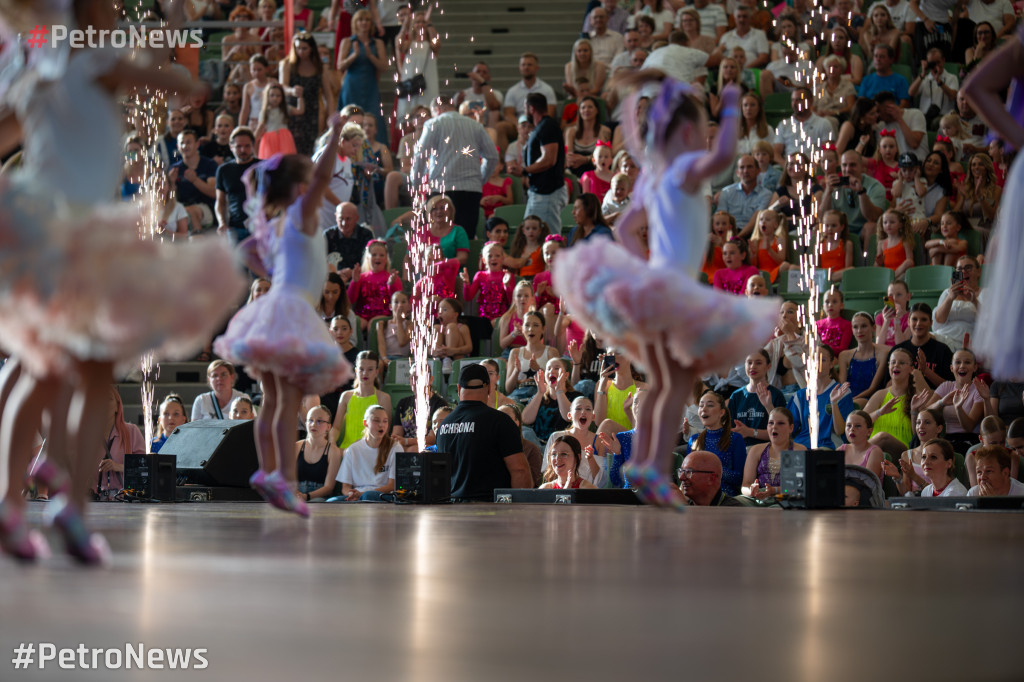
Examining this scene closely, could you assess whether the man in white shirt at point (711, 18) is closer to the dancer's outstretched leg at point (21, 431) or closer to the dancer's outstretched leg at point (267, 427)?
the dancer's outstretched leg at point (267, 427)

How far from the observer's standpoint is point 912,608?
107 inches

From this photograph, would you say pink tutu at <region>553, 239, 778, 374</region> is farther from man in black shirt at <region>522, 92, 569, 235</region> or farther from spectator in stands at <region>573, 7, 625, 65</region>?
spectator in stands at <region>573, 7, 625, 65</region>

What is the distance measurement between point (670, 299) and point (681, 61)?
8.70 meters

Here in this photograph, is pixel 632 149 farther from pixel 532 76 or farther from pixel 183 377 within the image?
pixel 532 76

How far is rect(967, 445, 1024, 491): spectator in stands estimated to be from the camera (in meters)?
7.18

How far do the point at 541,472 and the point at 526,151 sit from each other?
4.44 metres

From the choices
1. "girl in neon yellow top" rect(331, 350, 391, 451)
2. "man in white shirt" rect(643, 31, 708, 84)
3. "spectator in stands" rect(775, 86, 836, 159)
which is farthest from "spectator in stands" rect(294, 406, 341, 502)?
"man in white shirt" rect(643, 31, 708, 84)

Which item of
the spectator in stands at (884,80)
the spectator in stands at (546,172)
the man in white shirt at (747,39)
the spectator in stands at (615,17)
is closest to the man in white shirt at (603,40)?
the spectator in stands at (615,17)

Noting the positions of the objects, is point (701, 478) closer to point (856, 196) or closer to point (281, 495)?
point (281, 495)

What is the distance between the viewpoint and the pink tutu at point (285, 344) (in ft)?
18.5

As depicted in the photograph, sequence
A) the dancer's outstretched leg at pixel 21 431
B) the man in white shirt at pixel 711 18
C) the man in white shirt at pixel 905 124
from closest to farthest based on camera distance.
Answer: the dancer's outstretched leg at pixel 21 431 < the man in white shirt at pixel 905 124 < the man in white shirt at pixel 711 18

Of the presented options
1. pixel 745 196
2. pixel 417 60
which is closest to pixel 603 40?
pixel 417 60

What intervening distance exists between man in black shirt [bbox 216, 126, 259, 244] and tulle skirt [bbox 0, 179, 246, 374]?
27.2ft

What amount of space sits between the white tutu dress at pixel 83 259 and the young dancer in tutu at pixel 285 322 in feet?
7.11
